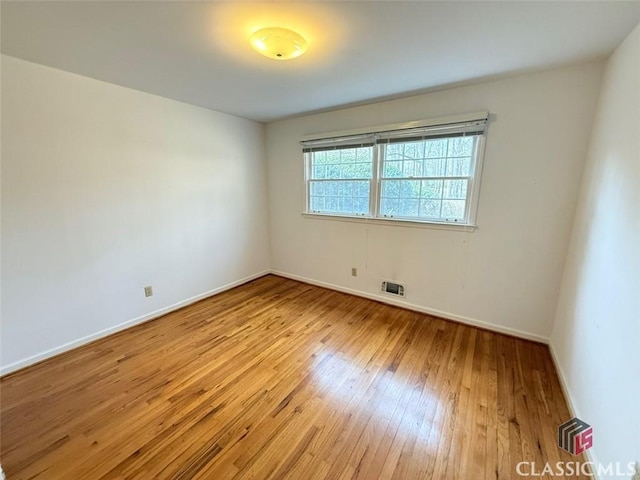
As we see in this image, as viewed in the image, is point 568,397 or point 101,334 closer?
point 568,397

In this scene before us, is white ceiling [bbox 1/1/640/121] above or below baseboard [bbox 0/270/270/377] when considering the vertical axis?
above

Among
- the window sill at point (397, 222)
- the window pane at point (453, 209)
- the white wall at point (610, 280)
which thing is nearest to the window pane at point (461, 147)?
the window pane at point (453, 209)

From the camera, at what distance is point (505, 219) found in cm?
244

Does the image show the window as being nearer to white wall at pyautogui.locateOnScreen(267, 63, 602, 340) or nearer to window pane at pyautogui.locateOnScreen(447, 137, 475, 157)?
window pane at pyautogui.locateOnScreen(447, 137, 475, 157)

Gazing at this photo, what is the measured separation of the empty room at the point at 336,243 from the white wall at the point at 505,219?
0.02 metres

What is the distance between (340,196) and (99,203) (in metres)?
2.56

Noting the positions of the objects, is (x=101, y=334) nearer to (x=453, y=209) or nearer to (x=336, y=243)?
(x=336, y=243)

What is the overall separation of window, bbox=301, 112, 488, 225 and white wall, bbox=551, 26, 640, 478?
0.81m

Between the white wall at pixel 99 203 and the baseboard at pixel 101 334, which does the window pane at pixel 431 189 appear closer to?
the white wall at pixel 99 203

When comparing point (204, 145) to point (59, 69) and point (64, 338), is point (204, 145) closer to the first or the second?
point (59, 69)

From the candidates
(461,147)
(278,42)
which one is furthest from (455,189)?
(278,42)

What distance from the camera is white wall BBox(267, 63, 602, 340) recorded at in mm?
2127

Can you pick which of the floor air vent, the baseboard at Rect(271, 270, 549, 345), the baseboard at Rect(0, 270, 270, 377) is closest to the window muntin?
the floor air vent

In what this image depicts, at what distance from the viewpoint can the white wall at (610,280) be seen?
1.17m
